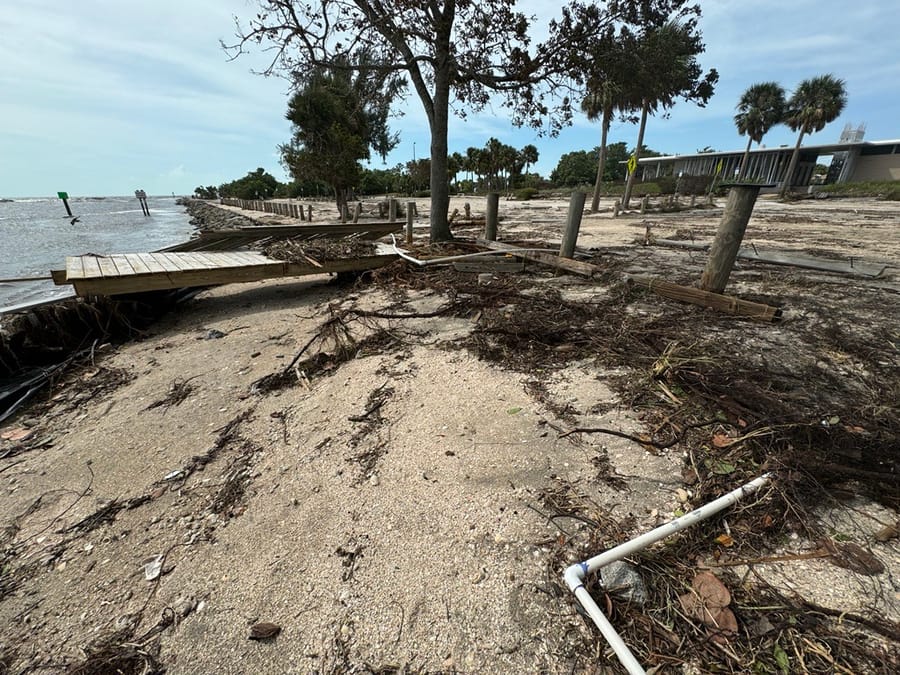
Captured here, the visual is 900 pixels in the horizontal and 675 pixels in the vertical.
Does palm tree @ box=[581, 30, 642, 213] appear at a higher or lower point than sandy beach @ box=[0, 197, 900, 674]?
higher

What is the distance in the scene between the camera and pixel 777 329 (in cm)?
417

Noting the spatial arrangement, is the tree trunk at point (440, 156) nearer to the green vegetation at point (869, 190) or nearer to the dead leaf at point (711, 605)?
the dead leaf at point (711, 605)

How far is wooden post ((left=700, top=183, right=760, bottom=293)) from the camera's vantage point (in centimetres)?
430

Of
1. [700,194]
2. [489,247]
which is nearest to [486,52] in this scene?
[489,247]

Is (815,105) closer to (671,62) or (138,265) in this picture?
(671,62)

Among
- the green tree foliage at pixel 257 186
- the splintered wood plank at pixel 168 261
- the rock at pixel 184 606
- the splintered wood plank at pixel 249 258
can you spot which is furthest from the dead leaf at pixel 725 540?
the green tree foliage at pixel 257 186

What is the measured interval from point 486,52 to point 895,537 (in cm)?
979

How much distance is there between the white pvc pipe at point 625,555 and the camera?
1.38m

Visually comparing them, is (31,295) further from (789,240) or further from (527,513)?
→ (789,240)

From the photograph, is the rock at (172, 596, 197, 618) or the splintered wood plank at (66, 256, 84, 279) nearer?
the rock at (172, 596, 197, 618)

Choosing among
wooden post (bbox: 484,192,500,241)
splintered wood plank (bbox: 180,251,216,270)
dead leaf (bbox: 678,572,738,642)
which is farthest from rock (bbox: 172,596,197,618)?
wooden post (bbox: 484,192,500,241)

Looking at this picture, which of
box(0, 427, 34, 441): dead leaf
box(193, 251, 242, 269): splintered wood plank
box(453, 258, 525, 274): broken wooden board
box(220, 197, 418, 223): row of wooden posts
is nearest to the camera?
box(0, 427, 34, 441): dead leaf

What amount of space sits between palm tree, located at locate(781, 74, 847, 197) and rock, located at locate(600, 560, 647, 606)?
142 ft

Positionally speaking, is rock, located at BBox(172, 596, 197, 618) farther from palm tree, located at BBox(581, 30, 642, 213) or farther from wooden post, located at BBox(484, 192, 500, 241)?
palm tree, located at BBox(581, 30, 642, 213)
